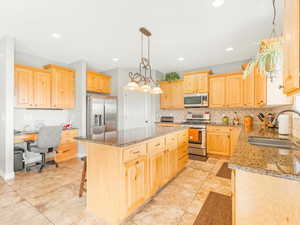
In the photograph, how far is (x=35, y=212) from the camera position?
6.13 ft

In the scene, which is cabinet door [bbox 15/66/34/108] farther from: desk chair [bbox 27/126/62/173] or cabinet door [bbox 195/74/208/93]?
cabinet door [bbox 195/74/208/93]

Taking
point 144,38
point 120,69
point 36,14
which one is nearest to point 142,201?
point 144,38

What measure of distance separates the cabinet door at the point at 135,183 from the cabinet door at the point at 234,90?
11.0ft

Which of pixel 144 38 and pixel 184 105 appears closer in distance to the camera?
pixel 144 38

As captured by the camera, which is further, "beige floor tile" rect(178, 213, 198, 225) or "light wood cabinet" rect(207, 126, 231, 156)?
"light wood cabinet" rect(207, 126, 231, 156)

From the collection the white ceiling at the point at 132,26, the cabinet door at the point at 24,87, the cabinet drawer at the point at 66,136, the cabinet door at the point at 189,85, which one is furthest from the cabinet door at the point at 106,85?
the cabinet door at the point at 189,85

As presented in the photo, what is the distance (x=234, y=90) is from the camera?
4.10 metres

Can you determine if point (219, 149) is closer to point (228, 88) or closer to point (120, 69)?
point (228, 88)

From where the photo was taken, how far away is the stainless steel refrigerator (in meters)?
4.16

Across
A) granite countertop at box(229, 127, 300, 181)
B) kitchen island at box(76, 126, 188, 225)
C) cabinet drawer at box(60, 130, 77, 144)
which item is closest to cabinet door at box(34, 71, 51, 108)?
cabinet drawer at box(60, 130, 77, 144)

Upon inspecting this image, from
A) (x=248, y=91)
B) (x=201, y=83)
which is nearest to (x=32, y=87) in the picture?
(x=201, y=83)

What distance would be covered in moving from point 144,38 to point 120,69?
2161mm

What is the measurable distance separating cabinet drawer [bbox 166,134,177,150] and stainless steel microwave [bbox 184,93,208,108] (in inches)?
85.7

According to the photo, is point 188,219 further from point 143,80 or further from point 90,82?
point 90,82
